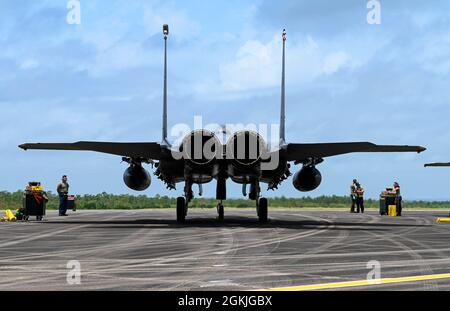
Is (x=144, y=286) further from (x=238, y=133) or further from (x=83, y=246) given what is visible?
(x=238, y=133)

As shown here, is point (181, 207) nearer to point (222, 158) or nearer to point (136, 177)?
point (136, 177)

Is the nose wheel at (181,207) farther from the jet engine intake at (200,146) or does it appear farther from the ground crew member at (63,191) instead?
the ground crew member at (63,191)

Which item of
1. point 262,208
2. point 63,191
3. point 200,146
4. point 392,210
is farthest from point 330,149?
point 392,210

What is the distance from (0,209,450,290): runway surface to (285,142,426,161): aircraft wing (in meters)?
3.33

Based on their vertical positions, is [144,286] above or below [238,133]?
below

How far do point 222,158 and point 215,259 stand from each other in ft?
26.0

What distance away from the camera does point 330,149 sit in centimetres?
1941

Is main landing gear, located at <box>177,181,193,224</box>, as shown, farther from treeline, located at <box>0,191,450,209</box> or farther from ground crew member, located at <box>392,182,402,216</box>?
treeline, located at <box>0,191,450,209</box>

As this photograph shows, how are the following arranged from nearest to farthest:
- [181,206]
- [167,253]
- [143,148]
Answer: [167,253]
[143,148]
[181,206]

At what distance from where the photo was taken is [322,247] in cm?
1253

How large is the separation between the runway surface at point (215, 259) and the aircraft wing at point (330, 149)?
3.33 metres

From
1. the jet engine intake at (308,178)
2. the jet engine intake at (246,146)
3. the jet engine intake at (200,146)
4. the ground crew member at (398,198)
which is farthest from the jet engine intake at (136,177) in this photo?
the ground crew member at (398,198)
